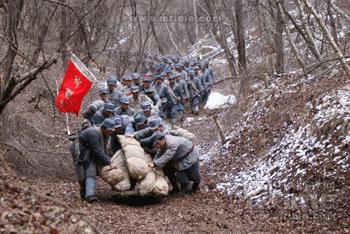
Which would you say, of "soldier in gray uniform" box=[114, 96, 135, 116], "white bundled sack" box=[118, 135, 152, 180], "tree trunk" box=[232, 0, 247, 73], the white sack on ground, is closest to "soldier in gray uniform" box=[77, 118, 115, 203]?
"white bundled sack" box=[118, 135, 152, 180]

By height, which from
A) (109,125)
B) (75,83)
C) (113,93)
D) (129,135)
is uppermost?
(75,83)

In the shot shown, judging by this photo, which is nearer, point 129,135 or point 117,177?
point 117,177

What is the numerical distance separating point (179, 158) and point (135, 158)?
3.18 ft

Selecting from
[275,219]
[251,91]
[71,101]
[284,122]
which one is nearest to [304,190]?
[275,219]

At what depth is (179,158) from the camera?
34.7ft

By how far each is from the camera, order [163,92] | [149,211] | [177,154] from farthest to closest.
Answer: [163,92], [177,154], [149,211]

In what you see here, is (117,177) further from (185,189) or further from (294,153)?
(294,153)

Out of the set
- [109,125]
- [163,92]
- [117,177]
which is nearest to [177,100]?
[163,92]

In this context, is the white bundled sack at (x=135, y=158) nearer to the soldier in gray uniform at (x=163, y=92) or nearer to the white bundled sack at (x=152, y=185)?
the white bundled sack at (x=152, y=185)

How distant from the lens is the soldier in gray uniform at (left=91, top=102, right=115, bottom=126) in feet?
36.7

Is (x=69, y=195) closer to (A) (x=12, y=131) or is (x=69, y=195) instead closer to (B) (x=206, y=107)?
(A) (x=12, y=131)

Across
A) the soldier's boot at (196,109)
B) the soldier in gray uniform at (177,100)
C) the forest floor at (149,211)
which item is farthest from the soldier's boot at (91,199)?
the soldier's boot at (196,109)

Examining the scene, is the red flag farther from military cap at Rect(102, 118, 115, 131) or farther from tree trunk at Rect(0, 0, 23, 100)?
tree trunk at Rect(0, 0, 23, 100)

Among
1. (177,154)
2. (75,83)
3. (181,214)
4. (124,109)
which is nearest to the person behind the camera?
(181,214)
